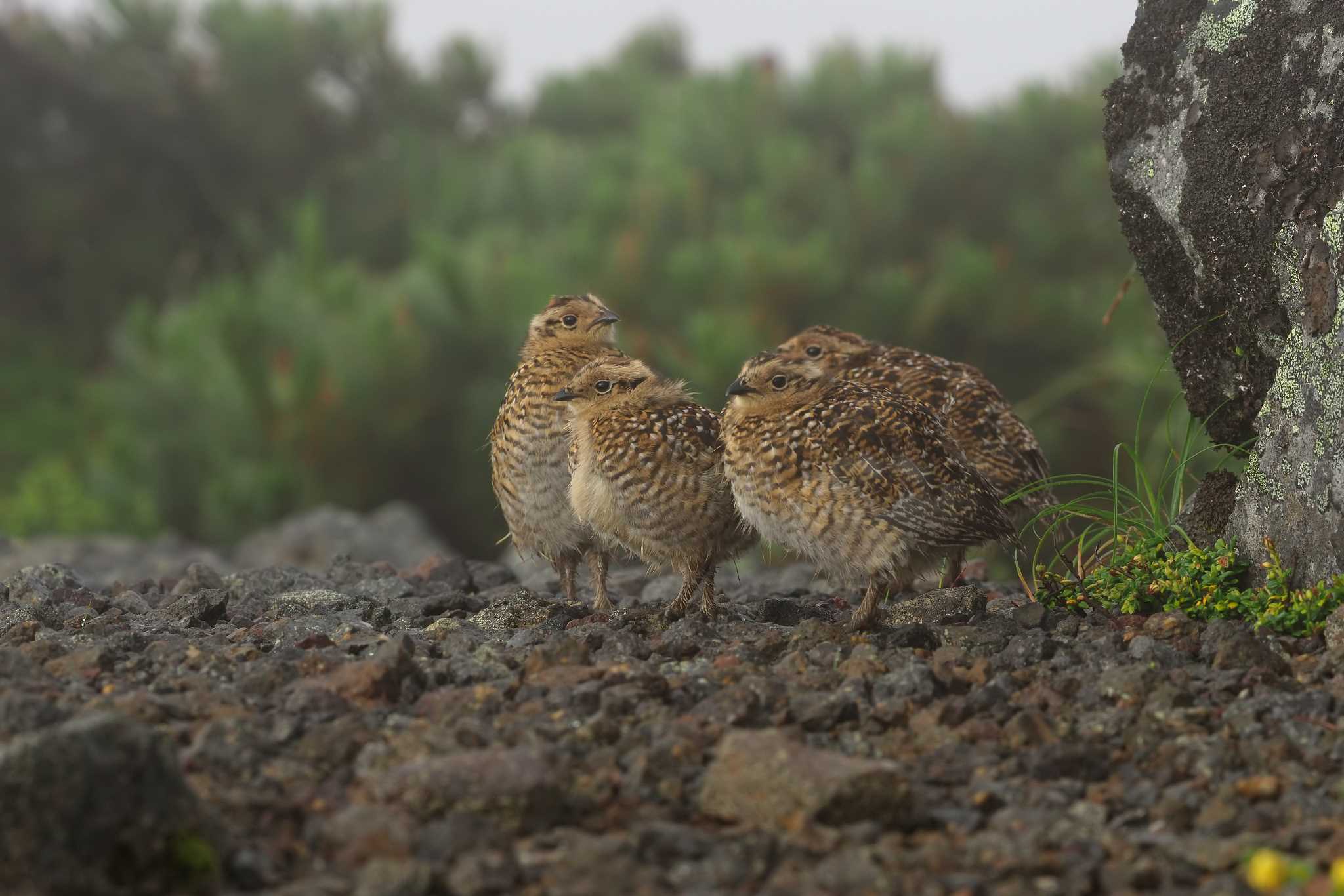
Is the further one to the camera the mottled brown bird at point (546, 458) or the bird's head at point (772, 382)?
the mottled brown bird at point (546, 458)

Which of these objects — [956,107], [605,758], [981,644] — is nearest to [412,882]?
[605,758]

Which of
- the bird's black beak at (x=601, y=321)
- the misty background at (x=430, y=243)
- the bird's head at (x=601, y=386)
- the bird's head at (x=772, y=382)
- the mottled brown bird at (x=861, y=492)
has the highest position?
the misty background at (x=430, y=243)

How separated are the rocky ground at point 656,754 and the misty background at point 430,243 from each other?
4.63 metres

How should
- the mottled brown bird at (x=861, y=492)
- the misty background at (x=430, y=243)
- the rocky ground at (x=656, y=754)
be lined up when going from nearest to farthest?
the rocky ground at (x=656, y=754)
the mottled brown bird at (x=861, y=492)
the misty background at (x=430, y=243)

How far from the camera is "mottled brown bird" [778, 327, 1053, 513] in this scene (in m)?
6.22

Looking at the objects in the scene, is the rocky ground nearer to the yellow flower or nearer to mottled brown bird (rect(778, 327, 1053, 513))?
the yellow flower

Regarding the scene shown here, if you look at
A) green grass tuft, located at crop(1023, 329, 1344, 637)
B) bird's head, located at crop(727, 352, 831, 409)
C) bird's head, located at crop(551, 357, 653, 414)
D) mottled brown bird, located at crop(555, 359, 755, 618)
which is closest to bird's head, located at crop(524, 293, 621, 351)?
bird's head, located at crop(551, 357, 653, 414)

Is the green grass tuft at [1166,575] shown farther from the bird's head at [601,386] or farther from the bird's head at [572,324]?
the bird's head at [572,324]

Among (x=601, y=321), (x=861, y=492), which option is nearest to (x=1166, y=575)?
(x=861, y=492)

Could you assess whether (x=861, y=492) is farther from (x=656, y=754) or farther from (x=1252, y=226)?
(x=656, y=754)

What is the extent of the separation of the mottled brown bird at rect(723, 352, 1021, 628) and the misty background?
12.0ft

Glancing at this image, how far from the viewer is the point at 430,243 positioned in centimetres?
1424

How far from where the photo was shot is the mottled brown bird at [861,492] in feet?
17.3

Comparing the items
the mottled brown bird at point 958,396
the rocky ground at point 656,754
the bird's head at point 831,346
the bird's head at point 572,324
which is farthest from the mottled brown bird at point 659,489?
the bird's head at point 831,346
